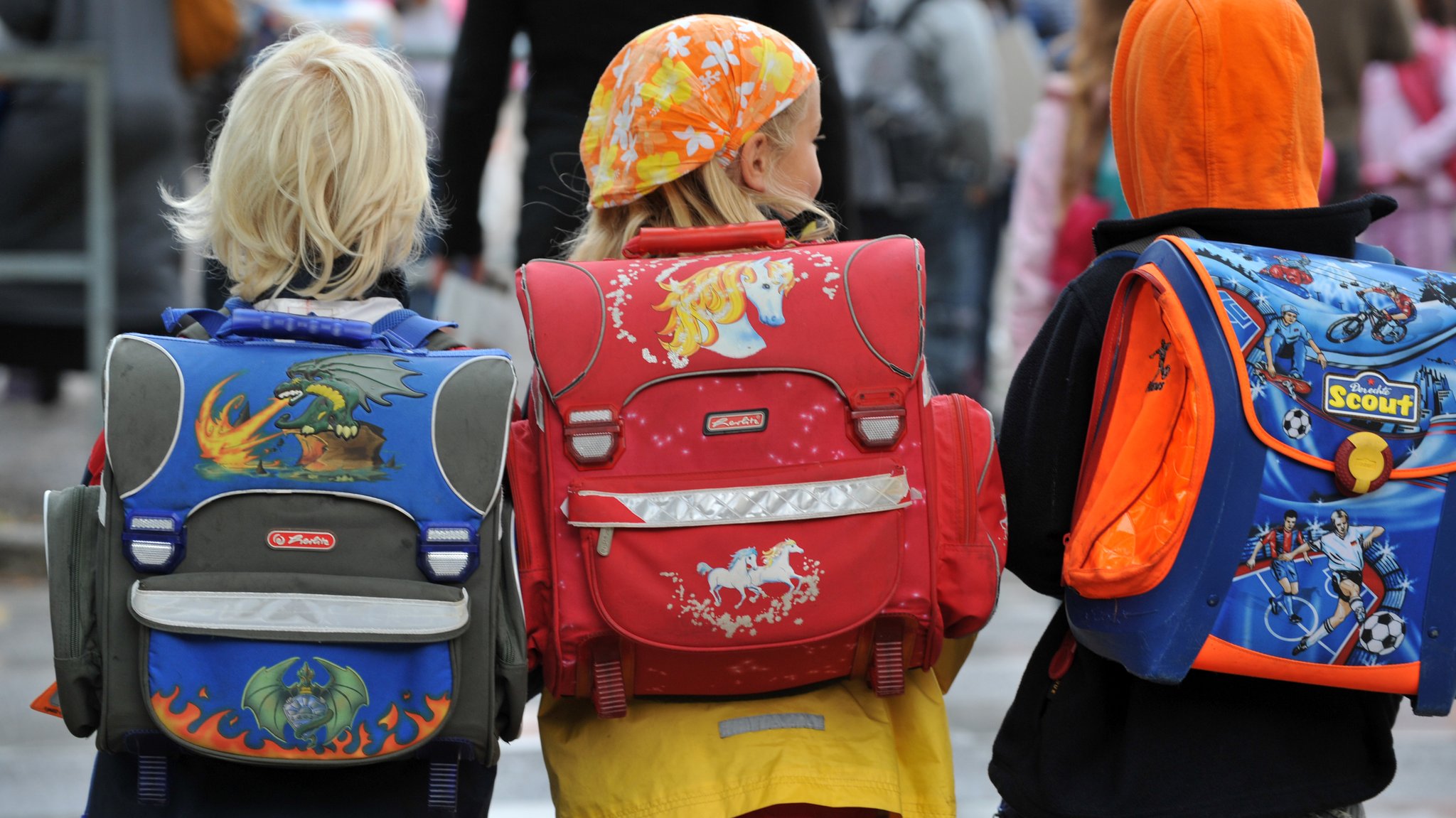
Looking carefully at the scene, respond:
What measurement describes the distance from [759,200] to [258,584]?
980 millimetres

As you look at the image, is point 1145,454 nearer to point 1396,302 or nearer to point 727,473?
point 1396,302

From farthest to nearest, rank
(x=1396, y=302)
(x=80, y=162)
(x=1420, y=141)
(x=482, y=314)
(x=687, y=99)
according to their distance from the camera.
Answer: (x=1420, y=141) < (x=80, y=162) < (x=482, y=314) < (x=687, y=99) < (x=1396, y=302)

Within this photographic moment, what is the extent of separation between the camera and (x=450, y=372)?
228cm

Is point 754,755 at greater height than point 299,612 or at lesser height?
lesser

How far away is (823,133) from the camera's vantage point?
12.8 ft

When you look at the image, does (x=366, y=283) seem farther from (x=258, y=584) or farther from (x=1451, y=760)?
(x=1451, y=760)

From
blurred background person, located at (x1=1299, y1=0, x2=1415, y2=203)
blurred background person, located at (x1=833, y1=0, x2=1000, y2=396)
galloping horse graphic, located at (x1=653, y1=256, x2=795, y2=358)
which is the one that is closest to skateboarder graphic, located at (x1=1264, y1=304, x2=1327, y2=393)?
galloping horse graphic, located at (x1=653, y1=256, x2=795, y2=358)

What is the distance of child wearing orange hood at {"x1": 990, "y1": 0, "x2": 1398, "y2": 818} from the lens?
94.3 inches

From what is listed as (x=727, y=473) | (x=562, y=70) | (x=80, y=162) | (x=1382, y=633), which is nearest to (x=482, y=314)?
(x=562, y=70)

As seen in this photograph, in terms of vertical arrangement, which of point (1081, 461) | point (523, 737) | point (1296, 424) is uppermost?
point (1296, 424)

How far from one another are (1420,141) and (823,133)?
14.6 ft

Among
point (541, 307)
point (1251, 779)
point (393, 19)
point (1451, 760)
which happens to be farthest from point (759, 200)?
point (393, 19)

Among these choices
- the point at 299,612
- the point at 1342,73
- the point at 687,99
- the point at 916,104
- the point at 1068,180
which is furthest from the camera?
the point at 916,104

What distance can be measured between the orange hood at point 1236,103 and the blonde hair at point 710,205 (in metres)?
0.54
